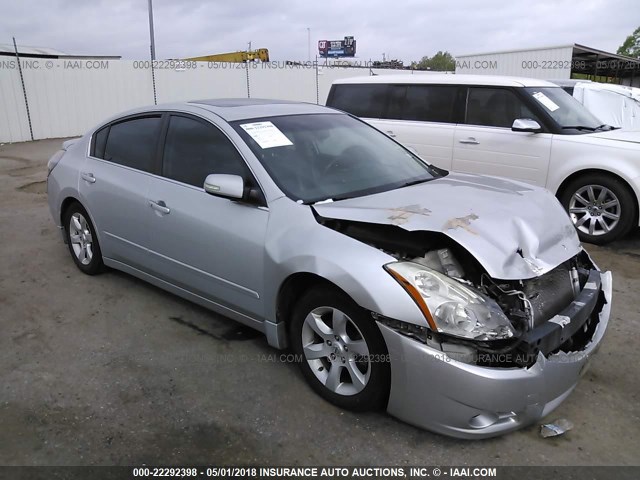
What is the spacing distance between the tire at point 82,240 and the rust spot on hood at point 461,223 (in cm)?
322

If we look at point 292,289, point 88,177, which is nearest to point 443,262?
point 292,289

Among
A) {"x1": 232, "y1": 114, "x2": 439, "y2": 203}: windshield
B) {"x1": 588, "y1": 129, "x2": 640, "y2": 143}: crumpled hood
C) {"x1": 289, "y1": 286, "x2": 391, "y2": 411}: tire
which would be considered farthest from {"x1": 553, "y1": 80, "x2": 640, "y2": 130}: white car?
{"x1": 289, "y1": 286, "x2": 391, "y2": 411}: tire

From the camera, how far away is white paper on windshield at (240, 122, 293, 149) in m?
3.43

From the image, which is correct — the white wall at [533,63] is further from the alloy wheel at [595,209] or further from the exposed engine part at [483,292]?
the exposed engine part at [483,292]

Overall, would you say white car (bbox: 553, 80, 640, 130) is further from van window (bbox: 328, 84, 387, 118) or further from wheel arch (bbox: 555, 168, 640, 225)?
van window (bbox: 328, 84, 387, 118)

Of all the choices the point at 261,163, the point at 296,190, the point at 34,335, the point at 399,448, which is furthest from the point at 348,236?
the point at 34,335

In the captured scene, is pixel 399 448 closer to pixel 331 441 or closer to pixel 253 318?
pixel 331 441

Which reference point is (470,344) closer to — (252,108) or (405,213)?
(405,213)

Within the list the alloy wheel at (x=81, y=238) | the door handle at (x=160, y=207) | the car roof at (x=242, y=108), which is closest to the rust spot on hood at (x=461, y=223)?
the car roof at (x=242, y=108)

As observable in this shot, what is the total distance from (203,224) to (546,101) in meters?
4.72

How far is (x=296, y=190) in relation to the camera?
320 cm

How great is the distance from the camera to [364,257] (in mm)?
2621

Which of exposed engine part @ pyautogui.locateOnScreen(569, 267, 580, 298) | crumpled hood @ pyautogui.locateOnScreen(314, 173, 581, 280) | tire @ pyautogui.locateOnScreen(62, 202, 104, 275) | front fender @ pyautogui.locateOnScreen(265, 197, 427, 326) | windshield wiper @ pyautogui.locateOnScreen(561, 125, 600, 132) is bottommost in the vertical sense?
tire @ pyautogui.locateOnScreen(62, 202, 104, 275)

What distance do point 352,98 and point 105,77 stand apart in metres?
12.7
